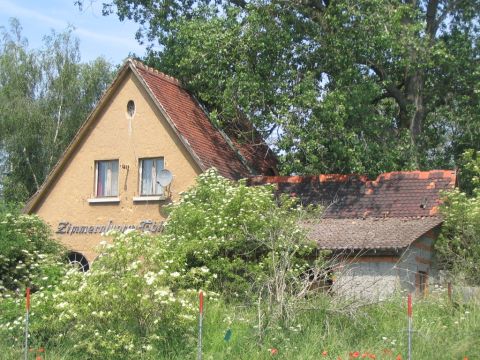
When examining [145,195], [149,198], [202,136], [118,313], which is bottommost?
[118,313]

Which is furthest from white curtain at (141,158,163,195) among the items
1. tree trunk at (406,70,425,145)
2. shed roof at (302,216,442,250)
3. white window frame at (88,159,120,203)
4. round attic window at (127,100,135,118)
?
tree trunk at (406,70,425,145)

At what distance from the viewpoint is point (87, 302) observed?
12.6m

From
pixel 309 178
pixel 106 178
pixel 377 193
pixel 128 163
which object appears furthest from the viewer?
pixel 106 178

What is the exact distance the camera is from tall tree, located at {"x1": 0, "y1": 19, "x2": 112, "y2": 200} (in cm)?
3716

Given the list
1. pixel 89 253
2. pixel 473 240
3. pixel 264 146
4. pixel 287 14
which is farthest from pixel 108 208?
pixel 473 240

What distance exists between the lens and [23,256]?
19.3m

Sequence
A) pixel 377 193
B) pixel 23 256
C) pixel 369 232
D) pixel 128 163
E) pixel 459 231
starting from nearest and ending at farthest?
pixel 23 256, pixel 369 232, pixel 459 231, pixel 377 193, pixel 128 163

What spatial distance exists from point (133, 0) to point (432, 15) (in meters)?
11.3

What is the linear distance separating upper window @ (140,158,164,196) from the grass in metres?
10.8

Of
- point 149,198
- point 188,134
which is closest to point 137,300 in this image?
point 149,198

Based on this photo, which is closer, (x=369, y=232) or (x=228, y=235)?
(x=228, y=235)

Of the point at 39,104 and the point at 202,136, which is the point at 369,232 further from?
the point at 39,104

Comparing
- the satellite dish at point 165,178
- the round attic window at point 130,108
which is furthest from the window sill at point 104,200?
the round attic window at point 130,108

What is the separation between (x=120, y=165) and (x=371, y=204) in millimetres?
7898
